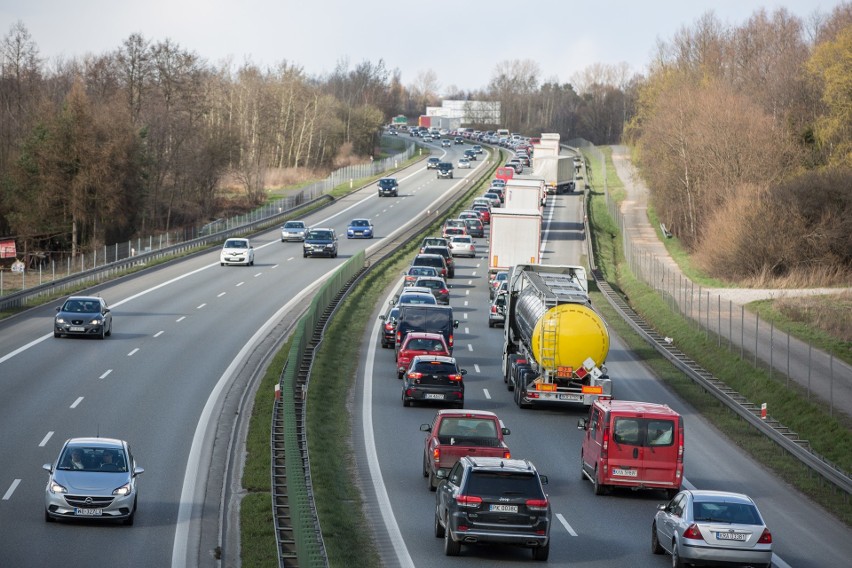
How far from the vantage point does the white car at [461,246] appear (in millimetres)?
75062

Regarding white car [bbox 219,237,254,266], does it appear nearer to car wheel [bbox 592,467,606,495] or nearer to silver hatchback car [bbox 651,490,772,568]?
car wheel [bbox 592,467,606,495]

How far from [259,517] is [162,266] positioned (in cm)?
4661

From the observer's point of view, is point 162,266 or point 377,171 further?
point 377,171

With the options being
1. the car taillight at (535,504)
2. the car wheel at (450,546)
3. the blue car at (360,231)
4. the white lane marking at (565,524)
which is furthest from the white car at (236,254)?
the car taillight at (535,504)

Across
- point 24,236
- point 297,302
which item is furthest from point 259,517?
point 24,236

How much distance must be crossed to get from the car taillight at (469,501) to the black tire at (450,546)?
0.67 meters

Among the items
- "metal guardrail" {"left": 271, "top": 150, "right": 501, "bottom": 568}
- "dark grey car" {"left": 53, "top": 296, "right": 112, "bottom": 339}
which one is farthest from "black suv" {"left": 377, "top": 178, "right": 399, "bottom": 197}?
"dark grey car" {"left": 53, "top": 296, "right": 112, "bottom": 339}

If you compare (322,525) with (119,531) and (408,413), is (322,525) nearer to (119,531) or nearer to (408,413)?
(119,531)

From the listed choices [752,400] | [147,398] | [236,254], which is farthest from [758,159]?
[147,398]

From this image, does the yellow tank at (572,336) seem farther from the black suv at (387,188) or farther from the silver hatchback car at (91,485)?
the black suv at (387,188)

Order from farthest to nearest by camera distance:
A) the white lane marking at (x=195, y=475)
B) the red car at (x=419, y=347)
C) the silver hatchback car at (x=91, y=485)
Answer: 1. the red car at (x=419, y=347)
2. the silver hatchback car at (x=91, y=485)
3. the white lane marking at (x=195, y=475)

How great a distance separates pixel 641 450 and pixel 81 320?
79.3 ft

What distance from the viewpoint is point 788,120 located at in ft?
279

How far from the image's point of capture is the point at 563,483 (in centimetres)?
2562
